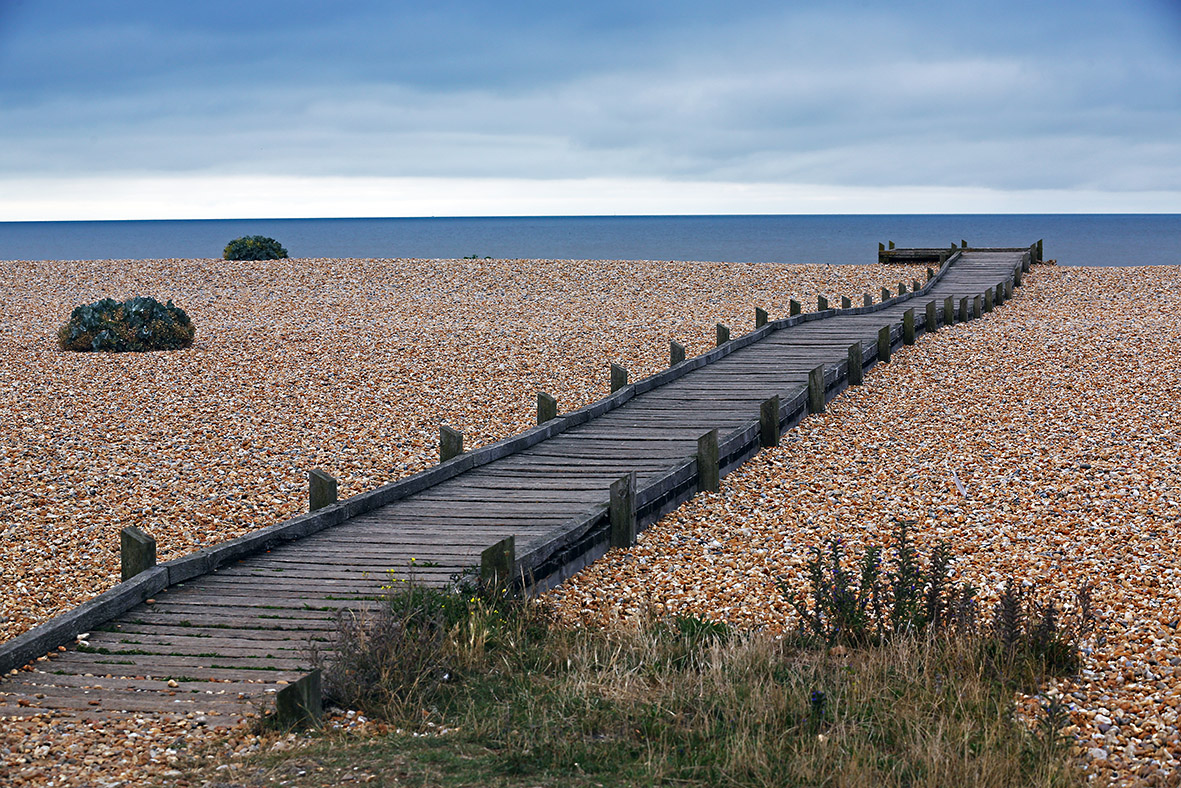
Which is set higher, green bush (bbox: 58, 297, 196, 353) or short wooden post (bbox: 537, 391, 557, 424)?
green bush (bbox: 58, 297, 196, 353)

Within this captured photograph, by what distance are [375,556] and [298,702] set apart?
2817mm

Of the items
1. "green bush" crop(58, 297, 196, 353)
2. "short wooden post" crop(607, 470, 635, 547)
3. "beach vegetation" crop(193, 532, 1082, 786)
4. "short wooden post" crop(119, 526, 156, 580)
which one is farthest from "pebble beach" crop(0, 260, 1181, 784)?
"short wooden post" crop(119, 526, 156, 580)

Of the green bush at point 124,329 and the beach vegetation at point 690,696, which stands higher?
the green bush at point 124,329

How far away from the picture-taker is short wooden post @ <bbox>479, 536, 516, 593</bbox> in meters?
7.34

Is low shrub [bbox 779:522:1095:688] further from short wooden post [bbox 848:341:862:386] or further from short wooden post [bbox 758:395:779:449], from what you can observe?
short wooden post [bbox 848:341:862:386]

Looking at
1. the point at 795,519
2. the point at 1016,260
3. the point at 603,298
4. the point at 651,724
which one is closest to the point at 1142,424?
the point at 795,519

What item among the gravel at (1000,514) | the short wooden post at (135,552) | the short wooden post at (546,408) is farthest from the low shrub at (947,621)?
the short wooden post at (546,408)

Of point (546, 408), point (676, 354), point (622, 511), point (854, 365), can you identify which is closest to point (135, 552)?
point (622, 511)

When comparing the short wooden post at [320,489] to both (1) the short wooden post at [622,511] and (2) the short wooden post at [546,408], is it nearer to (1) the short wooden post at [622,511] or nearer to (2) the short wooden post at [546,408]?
(1) the short wooden post at [622,511]

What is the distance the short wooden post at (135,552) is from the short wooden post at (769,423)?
7651 millimetres

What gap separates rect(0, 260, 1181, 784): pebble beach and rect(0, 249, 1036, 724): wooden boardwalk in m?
0.36

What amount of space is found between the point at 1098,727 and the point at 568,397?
1197 cm

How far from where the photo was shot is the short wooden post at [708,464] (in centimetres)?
1114

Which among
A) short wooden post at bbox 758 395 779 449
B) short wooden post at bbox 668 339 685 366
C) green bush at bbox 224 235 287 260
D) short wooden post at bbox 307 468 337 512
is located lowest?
short wooden post at bbox 307 468 337 512
